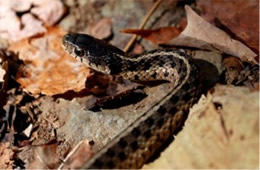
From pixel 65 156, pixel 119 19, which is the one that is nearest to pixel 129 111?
pixel 65 156

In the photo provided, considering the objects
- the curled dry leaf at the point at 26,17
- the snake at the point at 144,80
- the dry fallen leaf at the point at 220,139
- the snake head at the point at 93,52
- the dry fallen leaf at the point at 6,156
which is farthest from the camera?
the curled dry leaf at the point at 26,17

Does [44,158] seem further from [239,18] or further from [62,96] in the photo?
[239,18]

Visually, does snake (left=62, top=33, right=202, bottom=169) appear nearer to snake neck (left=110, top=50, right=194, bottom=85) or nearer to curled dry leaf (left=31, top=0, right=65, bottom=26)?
snake neck (left=110, top=50, right=194, bottom=85)

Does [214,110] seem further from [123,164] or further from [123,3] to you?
[123,3]

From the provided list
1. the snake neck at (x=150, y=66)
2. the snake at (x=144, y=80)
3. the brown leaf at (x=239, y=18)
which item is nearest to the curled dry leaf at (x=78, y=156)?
the snake at (x=144, y=80)

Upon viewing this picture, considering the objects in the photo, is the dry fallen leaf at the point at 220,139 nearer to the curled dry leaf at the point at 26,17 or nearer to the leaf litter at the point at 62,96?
the leaf litter at the point at 62,96

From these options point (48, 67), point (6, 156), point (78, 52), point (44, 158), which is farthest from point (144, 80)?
point (6, 156)
